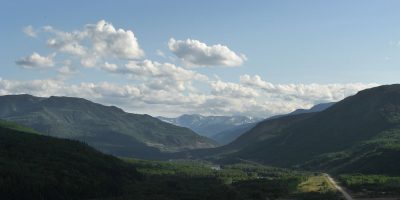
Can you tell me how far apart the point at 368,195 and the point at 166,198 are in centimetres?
6950

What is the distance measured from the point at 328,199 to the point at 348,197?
1197 centimetres

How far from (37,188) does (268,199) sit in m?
80.5

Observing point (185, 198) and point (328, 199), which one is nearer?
point (328, 199)

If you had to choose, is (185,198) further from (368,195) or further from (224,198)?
(368,195)

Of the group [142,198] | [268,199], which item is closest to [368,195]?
[268,199]

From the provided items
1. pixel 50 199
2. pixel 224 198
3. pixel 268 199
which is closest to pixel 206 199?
pixel 224 198

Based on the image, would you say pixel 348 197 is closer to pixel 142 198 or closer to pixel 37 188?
pixel 142 198

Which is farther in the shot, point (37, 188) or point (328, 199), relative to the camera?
point (37, 188)

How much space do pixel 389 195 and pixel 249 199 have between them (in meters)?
47.5

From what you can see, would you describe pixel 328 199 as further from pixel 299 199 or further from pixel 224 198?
pixel 224 198

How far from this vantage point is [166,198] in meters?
197

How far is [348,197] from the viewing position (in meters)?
194

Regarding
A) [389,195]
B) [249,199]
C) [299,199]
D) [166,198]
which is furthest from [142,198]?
[389,195]

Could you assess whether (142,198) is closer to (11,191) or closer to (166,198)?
(166,198)
